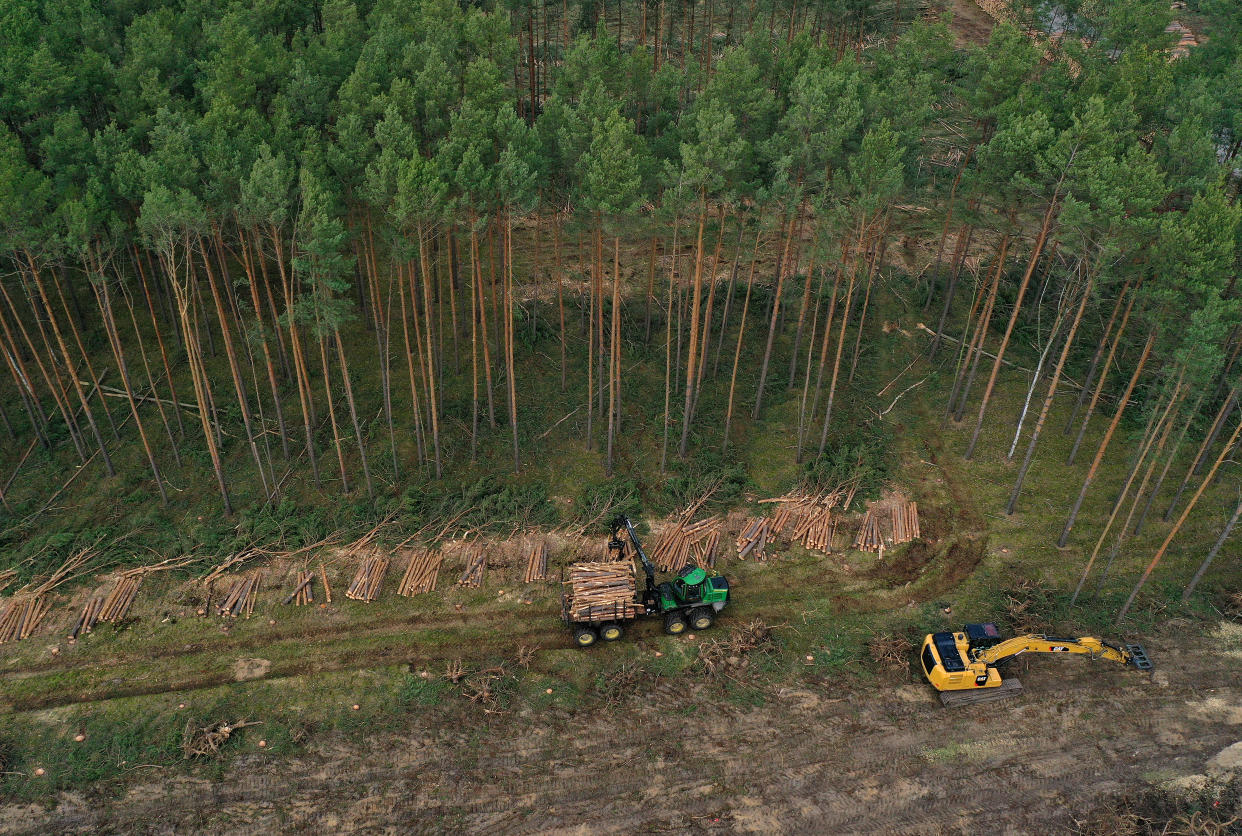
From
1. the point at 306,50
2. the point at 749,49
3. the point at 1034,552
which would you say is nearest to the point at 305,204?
the point at 306,50

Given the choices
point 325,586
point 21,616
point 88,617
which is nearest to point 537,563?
point 325,586

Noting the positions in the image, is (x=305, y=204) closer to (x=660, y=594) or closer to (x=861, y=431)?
(x=660, y=594)

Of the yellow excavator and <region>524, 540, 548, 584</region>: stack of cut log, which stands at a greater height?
the yellow excavator

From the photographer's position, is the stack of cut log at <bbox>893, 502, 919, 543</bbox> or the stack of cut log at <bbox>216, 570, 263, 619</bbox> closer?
the stack of cut log at <bbox>216, 570, 263, 619</bbox>

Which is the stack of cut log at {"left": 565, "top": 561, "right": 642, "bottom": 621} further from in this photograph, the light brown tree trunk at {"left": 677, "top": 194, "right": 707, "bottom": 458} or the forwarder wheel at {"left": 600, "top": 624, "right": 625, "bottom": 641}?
the light brown tree trunk at {"left": 677, "top": 194, "right": 707, "bottom": 458}

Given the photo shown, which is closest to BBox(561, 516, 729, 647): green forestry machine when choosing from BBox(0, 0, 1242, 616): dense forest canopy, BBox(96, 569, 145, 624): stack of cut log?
BBox(0, 0, 1242, 616): dense forest canopy
